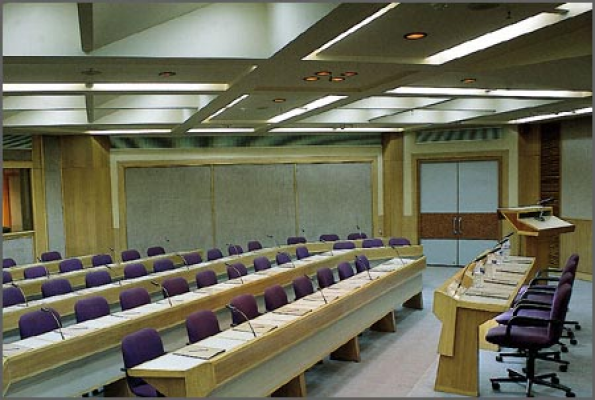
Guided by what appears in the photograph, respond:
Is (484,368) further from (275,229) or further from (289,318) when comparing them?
(275,229)

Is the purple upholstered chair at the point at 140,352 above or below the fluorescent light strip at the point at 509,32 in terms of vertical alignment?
below

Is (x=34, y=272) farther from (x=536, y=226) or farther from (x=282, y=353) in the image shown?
(x=536, y=226)

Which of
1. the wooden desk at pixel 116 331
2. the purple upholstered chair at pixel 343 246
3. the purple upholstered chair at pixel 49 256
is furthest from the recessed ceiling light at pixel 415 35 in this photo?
the purple upholstered chair at pixel 49 256

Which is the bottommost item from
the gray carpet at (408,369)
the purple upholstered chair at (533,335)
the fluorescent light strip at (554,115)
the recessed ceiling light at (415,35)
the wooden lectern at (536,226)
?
the gray carpet at (408,369)

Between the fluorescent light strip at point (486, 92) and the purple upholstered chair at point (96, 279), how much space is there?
4.78 metres

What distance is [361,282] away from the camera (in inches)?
296

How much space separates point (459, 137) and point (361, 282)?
7185 millimetres

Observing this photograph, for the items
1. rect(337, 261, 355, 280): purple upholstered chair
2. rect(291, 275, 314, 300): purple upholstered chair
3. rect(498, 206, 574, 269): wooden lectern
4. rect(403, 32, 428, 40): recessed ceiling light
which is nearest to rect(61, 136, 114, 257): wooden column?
rect(337, 261, 355, 280): purple upholstered chair

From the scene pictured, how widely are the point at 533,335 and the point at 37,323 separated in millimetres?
4843

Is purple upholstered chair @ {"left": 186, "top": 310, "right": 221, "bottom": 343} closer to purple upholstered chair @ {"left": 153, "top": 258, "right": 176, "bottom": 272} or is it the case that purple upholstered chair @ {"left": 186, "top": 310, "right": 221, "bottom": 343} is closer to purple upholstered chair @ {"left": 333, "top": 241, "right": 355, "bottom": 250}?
purple upholstered chair @ {"left": 153, "top": 258, "right": 176, "bottom": 272}

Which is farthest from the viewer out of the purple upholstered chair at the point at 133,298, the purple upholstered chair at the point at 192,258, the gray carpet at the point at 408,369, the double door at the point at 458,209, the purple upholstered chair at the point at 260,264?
the double door at the point at 458,209

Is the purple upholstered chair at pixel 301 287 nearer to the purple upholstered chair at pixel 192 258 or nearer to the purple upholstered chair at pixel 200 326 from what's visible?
the purple upholstered chair at pixel 200 326

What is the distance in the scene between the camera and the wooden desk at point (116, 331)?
4.82m

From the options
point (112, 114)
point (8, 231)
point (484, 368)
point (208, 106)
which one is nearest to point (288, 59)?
point (208, 106)
